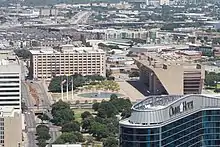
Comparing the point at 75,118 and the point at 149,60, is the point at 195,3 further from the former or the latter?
the point at 75,118

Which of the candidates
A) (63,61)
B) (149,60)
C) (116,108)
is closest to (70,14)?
(63,61)

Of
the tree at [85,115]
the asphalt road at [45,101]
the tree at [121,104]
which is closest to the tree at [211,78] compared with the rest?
the tree at [121,104]

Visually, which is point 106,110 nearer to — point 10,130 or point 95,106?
point 95,106

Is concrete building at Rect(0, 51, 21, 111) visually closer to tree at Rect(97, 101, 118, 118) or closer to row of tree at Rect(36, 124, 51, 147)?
row of tree at Rect(36, 124, 51, 147)

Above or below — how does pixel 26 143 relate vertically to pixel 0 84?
below

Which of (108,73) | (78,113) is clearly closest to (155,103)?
(78,113)

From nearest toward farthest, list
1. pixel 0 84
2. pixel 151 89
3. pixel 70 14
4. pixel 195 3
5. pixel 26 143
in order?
pixel 26 143 → pixel 0 84 → pixel 151 89 → pixel 70 14 → pixel 195 3

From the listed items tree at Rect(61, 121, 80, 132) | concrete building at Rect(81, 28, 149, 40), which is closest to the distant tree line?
tree at Rect(61, 121, 80, 132)

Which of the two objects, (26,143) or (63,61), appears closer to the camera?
(26,143)

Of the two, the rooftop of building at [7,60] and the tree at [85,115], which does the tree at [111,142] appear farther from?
the rooftop of building at [7,60]
